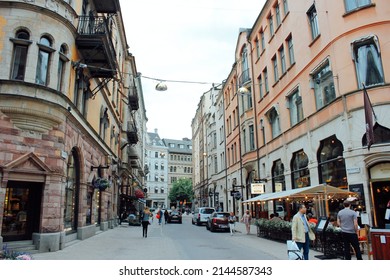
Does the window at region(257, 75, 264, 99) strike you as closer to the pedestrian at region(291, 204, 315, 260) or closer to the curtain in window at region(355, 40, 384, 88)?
the curtain in window at region(355, 40, 384, 88)

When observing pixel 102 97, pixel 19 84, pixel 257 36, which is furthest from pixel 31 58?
pixel 257 36

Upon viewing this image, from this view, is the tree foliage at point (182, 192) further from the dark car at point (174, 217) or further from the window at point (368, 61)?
the window at point (368, 61)

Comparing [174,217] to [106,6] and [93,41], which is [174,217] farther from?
[93,41]

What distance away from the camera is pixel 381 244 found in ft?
27.3

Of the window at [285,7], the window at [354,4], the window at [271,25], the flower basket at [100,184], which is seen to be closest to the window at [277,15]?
the window at [271,25]

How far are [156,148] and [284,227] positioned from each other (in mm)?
75170

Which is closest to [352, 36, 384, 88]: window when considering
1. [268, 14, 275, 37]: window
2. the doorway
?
the doorway

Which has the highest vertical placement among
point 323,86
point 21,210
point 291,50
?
point 291,50

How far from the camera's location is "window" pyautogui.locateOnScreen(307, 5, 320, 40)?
1709 cm

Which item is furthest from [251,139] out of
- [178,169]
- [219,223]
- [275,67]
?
[178,169]

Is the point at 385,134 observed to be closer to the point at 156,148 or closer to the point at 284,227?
the point at 284,227

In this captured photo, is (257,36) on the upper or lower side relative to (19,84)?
upper

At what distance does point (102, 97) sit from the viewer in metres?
20.3

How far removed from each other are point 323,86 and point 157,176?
7395cm
